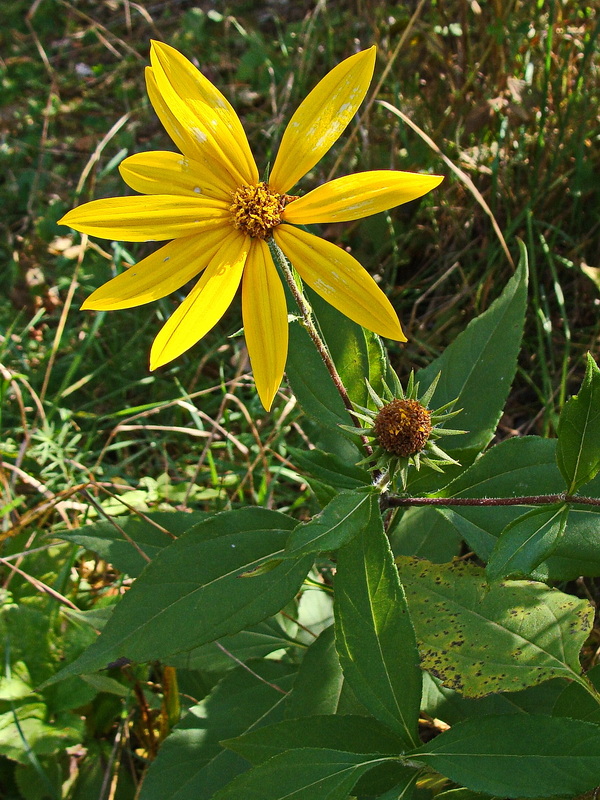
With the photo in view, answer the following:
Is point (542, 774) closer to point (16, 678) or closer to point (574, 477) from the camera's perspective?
point (574, 477)

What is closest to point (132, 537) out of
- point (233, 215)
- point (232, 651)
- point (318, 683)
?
point (232, 651)

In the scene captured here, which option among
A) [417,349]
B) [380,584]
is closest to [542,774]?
[380,584]

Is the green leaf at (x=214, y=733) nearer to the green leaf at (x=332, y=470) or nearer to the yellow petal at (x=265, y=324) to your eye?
the green leaf at (x=332, y=470)

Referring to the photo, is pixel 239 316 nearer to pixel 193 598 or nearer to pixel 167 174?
pixel 167 174

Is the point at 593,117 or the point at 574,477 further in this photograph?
the point at 593,117

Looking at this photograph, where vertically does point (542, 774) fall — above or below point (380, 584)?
below

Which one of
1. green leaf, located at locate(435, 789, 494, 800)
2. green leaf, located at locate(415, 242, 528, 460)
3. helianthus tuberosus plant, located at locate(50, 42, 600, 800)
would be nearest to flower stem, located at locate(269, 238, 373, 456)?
helianthus tuberosus plant, located at locate(50, 42, 600, 800)

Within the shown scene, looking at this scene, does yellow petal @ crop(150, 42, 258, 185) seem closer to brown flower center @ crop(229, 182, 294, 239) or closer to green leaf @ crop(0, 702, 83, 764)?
brown flower center @ crop(229, 182, 294, 239)
